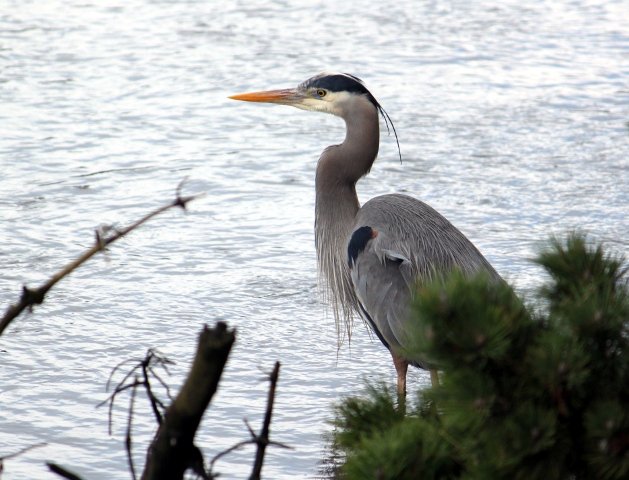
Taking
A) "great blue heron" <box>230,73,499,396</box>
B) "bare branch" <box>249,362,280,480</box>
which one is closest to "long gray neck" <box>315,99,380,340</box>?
"great blue heron" <box>230,73,499,396</box>

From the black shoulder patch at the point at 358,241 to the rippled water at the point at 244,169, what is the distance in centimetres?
56

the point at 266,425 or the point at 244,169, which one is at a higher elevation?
the point at 266,425

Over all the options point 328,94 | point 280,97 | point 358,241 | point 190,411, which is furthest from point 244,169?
point 190,411

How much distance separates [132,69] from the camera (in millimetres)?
9602

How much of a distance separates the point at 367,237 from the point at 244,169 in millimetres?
3087

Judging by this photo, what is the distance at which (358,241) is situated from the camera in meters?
4.71

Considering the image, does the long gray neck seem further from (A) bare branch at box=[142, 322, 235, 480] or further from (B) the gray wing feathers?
(A) bare branch at box=[142, 322, 235, 480]

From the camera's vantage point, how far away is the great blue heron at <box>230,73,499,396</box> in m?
4.54

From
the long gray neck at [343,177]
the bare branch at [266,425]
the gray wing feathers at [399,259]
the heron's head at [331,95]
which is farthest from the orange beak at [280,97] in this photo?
the bare branch at [266,425]

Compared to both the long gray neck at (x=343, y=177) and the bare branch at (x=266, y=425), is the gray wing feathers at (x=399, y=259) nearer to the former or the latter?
the long gray neck at (x=343, y=177)

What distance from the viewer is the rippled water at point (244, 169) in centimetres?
485

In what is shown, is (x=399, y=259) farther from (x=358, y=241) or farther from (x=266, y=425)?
(x=266, y=425)

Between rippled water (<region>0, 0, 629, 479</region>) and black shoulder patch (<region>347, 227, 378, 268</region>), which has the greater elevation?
black shoulder patch (<region>347, 227, 378, 268</region>)

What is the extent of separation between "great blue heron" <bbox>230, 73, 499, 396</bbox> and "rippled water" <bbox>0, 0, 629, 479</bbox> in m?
0.40
